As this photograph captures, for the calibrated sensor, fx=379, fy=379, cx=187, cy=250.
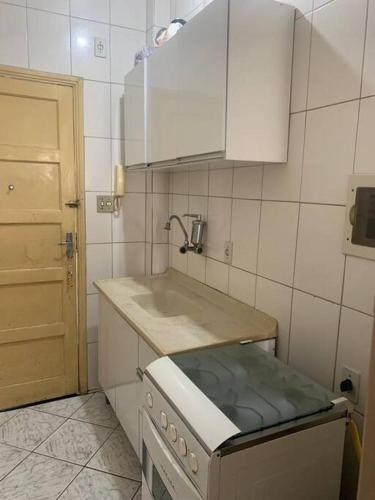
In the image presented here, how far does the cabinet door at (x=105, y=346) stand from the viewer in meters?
2.08

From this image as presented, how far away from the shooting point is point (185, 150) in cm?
157

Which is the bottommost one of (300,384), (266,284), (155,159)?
(300,384)

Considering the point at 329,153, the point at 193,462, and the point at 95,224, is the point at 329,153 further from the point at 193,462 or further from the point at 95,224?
the point at 95,224

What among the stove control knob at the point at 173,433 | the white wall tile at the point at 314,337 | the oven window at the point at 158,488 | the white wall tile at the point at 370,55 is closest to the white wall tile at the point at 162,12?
the white wall tile at the point at 370,55

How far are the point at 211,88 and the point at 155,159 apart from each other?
1.96ft

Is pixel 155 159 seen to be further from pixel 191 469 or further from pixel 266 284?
pixel 191 469

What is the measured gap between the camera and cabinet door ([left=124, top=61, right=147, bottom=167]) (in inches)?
78.2

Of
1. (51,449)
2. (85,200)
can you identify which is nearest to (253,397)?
(51,449)

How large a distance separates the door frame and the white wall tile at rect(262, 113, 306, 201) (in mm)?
1251

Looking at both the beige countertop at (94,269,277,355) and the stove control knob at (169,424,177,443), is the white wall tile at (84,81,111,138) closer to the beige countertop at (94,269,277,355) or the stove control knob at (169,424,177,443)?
the beige countertop at (94,269,277,355)

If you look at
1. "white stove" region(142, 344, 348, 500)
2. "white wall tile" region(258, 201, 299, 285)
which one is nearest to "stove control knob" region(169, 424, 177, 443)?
"white stove" region(142, 344, 348, 500)

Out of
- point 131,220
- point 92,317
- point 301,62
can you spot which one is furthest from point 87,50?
point 92,317

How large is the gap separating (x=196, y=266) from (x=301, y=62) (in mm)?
1179

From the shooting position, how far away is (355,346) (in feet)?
3.98
